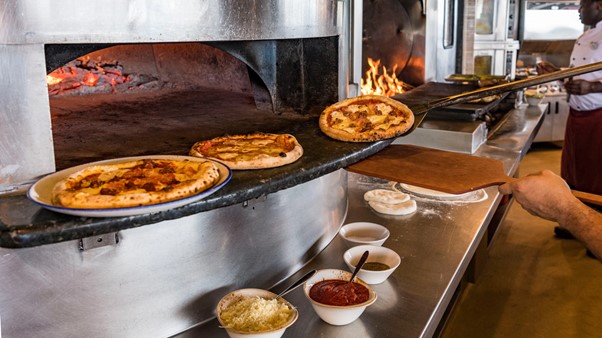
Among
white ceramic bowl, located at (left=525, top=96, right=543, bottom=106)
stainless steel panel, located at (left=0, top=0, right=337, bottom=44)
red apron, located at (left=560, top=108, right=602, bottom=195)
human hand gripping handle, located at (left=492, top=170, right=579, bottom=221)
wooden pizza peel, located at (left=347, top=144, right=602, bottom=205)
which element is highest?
stainless steel panel, located at (left=0, top=0, right=337, bottom=44)

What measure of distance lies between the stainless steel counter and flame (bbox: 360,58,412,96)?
1.66 meters

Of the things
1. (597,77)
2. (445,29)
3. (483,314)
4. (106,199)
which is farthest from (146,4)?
(445,29)

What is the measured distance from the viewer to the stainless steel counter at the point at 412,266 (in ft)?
6.84

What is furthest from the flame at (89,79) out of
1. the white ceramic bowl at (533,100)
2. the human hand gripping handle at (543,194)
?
the white ceramic bowl at (533,100)

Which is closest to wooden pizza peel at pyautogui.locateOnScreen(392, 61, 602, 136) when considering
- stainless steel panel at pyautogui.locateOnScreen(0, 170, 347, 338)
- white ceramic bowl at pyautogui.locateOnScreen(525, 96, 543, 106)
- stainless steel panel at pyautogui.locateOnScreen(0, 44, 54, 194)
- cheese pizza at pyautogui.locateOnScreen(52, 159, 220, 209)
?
stainless steel panel at pyautogui.locateOnScreen(0, 170, 347, 338)

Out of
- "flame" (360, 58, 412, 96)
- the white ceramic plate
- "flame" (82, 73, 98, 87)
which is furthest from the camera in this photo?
"flame" (360, 58, 412, 96)

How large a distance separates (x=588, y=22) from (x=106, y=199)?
17.5ft

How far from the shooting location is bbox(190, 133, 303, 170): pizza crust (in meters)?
2.00

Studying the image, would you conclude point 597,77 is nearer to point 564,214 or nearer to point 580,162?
point 580,162

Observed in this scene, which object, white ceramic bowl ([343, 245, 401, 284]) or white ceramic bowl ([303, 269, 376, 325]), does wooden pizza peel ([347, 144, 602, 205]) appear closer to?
white ceramic bowl ([343, 245, 401, 284])

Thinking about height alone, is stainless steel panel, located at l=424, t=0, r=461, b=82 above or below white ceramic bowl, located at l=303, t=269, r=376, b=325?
above

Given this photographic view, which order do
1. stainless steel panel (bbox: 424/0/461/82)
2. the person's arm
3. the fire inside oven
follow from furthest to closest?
1. stainless steel panel (bbox: 424/0/461/82)
2. the fire inside oven
3. the person's arm

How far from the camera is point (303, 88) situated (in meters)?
3.14

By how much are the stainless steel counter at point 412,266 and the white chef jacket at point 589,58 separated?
170 cm
